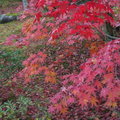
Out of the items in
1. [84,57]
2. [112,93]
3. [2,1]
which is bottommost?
[84,57]

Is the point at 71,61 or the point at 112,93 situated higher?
the point at 112,93

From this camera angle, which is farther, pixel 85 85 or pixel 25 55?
pixel 25 55

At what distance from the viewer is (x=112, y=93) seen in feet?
11.0

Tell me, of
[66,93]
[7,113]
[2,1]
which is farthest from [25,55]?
[2,1]

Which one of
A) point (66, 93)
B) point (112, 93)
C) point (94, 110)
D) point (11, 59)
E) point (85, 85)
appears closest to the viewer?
point (112, 93)

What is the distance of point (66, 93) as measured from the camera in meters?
4.12

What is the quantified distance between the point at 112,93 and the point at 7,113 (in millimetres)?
2444

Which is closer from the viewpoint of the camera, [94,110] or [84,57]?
[94,110]

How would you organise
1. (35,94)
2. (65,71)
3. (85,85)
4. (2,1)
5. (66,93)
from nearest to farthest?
(85,85) → (66,93) → (35,94) → (65,71) → (2,1)

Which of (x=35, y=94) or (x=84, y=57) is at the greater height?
(x=84, y=57)

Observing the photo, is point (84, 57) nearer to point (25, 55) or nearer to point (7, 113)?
point (25, 55)

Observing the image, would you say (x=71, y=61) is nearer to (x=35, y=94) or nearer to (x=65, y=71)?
(x=65, y=71)

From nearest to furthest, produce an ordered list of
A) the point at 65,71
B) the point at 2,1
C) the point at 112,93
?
the point at 112,93
the point at 65,71
the point at 2,1

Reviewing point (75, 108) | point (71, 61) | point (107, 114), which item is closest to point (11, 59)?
point (71, 61)
